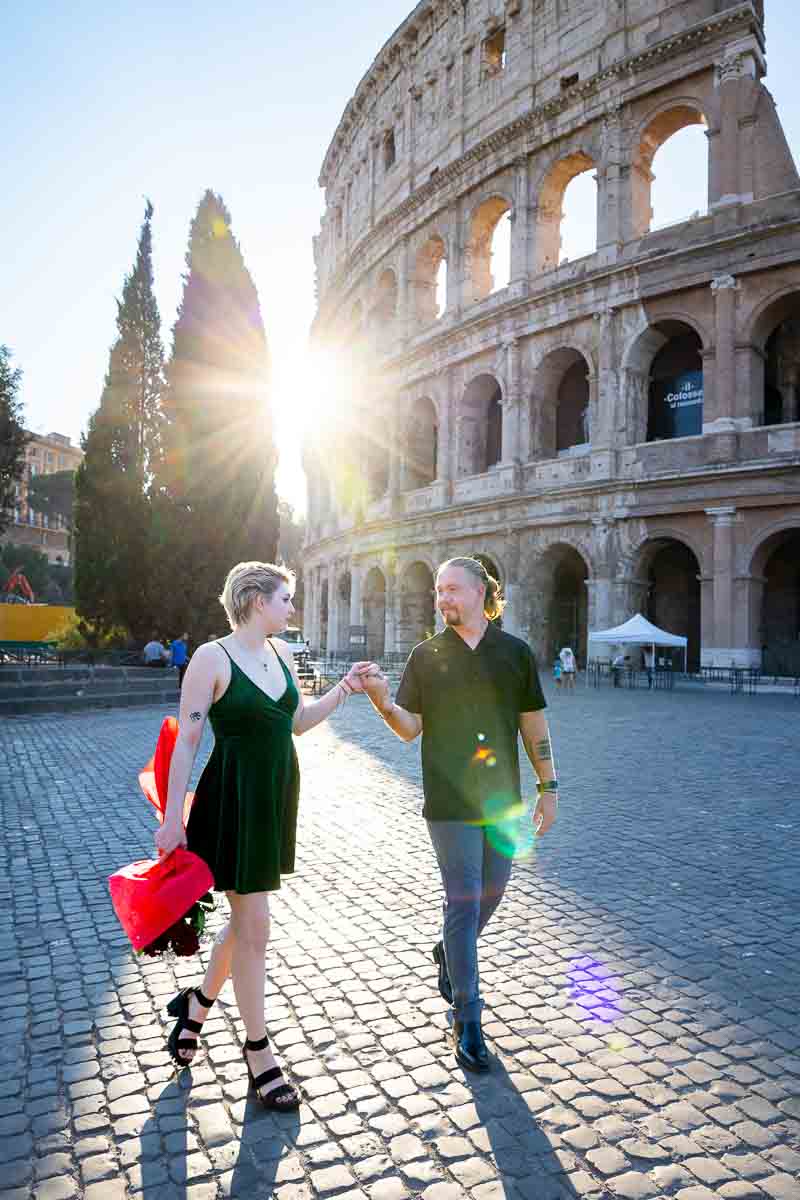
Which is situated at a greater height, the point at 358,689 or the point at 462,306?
the point at 462,306

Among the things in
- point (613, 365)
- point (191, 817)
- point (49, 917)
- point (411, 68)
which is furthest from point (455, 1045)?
point (411, 68)

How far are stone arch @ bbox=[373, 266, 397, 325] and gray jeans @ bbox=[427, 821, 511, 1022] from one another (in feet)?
112

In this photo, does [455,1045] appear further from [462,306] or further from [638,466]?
[462,306]

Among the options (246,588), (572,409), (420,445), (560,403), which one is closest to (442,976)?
(246,588)

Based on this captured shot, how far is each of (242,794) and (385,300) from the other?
115 ft

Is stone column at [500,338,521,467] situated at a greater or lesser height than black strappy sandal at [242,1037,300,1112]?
greater

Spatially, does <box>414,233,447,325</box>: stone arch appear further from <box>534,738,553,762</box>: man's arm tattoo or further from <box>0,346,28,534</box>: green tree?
<box>534,738,553,762</box>: man's arm tattoo

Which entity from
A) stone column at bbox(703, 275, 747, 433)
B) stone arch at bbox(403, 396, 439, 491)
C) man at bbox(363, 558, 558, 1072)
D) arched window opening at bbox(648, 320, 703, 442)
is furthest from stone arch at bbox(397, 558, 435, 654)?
man at bbox(363, 558, 558, 1072)

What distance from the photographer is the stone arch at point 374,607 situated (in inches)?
1334

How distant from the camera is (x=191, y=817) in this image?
115 inches

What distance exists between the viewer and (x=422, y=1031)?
336 cm

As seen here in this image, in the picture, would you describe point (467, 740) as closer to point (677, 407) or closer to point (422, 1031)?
point (422, 1031)

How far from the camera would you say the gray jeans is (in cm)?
→ 313

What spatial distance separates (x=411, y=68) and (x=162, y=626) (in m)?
25.0
